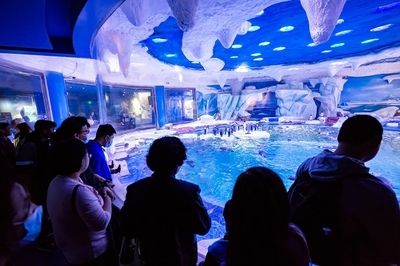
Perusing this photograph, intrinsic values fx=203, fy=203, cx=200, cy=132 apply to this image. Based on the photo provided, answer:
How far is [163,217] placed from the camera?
950 mm

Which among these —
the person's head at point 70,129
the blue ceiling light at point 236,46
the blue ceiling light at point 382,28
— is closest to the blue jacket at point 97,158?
the person's head at point 70,129

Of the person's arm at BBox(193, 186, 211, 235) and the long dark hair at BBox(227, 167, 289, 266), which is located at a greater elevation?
the long dark hair at BBox(227, 167, 289, 266)

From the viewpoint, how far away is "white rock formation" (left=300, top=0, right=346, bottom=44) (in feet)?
9.20

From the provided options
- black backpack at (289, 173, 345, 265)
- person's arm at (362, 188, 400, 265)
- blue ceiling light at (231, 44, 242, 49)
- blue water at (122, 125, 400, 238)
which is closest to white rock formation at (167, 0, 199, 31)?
black backpack at (289, 173, 345, 265)

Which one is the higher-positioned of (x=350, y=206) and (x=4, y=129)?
(x=4, y=129)

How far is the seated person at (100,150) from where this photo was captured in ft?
7.04

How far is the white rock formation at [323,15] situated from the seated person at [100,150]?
3171mm

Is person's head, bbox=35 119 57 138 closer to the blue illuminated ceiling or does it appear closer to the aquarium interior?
the aquarium interior

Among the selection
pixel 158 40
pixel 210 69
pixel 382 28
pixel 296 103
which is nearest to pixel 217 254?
pixel 158 40

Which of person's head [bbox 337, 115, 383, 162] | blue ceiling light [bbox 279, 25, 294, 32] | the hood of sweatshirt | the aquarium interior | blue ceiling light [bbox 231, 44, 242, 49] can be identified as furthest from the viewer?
blue ceiling light [bbox 231, 44, 242, 49]

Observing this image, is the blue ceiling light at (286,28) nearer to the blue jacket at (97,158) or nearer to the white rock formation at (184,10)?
the white rock formation at (184,10)

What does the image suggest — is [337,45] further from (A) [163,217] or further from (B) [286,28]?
(A) [163,217]

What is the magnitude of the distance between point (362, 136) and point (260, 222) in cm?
64

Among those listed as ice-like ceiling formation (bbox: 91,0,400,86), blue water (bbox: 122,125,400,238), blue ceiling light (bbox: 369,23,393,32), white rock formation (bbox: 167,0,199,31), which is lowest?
blue water (bbox: 122,125,400,238)
